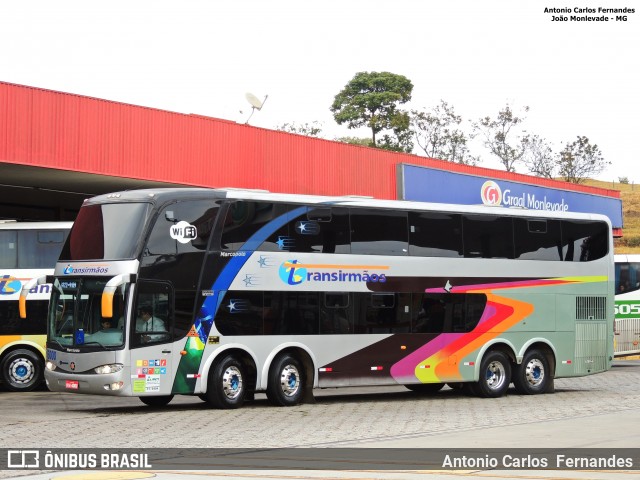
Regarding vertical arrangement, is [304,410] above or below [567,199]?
below

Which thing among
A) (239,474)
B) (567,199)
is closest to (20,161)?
(239,474)

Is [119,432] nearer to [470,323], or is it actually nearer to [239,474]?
[239,474]

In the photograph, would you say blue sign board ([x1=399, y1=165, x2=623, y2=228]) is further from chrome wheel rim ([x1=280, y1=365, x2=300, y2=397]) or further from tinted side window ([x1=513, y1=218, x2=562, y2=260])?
chrome wheel rim ([x1=280, y1=365, x2=300, y2=397])

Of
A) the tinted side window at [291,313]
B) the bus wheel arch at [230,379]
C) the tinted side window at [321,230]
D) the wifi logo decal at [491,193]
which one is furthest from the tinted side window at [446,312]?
the wifi logo decal at [491,193]

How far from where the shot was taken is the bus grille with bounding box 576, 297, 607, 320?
81.2 feet

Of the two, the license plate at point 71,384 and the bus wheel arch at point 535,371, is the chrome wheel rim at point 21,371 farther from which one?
the bus wheel arch at point 535,371

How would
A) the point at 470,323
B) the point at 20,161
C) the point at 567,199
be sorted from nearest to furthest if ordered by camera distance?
the point at 470,323 → the point at 20,161 → the point at 567,199

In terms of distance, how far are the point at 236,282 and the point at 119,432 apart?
465 centimetres

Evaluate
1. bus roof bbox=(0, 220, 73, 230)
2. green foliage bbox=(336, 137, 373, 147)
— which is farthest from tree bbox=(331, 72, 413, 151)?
bus roof bbox=(0, 220, 73, 230)

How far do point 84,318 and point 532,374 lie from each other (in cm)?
982

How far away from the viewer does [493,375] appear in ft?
76.8

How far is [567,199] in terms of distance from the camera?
4738 centimetres

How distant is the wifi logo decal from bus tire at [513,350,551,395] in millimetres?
17772

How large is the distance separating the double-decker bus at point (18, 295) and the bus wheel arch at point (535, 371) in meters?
10.7
